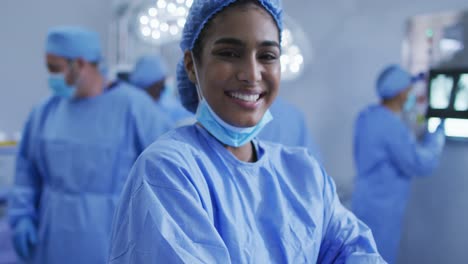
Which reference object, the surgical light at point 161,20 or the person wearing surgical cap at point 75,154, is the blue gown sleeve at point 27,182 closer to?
the person wearing surgical cap at point 75,154

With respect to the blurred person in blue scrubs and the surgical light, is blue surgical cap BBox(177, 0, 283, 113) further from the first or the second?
the surgical light

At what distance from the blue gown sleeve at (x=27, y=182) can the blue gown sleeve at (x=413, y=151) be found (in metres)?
1.93

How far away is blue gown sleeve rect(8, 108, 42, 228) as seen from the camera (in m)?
2.04

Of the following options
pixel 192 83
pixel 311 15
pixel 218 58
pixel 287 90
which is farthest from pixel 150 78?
pixel 218 58

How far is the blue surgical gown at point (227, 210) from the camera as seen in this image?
2.53 ft

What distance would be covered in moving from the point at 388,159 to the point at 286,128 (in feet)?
2.80

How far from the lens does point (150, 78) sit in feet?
10.8

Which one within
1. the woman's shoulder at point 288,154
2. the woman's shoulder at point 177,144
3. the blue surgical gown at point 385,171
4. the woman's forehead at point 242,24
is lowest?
the blue surgical gown at point 385,171

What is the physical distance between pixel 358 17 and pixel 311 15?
1.30 ft

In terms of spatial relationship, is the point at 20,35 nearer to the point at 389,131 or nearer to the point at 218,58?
the point at 389,131

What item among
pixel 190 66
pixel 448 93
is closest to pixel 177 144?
pixel 190 66

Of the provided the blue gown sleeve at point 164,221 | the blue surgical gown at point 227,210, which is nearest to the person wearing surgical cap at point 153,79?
the blue surgical gown at point 227,210

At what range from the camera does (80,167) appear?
1.90 meters

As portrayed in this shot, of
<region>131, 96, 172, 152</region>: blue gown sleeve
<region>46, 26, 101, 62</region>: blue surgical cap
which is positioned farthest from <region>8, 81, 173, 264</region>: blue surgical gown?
<region>46, 26, 101, 62</region>: blue surgical cap
